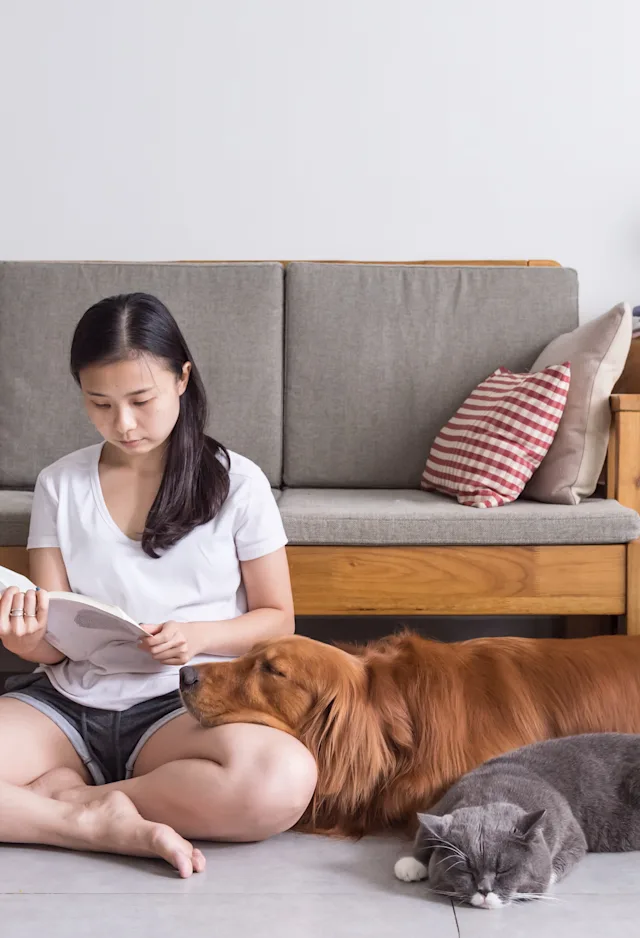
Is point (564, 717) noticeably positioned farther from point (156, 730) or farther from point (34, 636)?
point (34, 636)

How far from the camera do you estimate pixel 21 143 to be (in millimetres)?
3086

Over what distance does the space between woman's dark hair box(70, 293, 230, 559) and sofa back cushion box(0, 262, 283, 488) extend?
0.90 m

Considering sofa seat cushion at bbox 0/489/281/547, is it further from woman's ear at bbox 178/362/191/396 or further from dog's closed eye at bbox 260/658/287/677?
dog's closed eye at bbox 260/658/287/677

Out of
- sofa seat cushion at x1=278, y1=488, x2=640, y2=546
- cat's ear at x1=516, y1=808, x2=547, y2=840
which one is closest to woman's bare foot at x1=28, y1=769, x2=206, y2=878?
cat's ear at x1=516, y1=808, x2=547, y2=840

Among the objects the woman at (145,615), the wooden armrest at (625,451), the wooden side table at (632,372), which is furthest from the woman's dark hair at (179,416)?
the wooden side table at (632,372)

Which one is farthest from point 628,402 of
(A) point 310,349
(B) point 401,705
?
(B) point 401,705

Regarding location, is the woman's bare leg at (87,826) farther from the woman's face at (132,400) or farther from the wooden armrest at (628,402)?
the wooden armrest at (628,402)

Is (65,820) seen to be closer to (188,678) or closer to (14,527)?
(188,678)

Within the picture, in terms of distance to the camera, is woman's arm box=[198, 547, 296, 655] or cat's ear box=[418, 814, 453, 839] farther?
woman's arm box=[198, 547, 296, 655]

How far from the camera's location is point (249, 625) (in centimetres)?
163

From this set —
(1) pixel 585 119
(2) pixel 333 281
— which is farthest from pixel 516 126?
(2) pixel 333 281

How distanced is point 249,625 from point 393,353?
1.23 metres

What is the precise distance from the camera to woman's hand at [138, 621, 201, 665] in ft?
4.81

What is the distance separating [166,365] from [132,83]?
183cm
